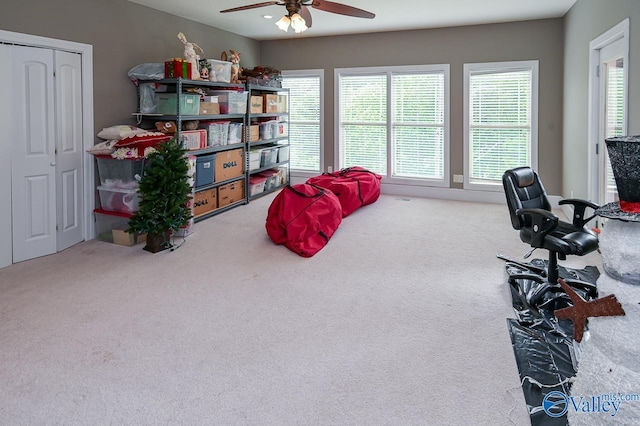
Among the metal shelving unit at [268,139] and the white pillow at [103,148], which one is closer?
the white pillow at [103,148]

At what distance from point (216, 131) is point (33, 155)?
7.34 ft

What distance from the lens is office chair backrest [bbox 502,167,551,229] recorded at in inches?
135

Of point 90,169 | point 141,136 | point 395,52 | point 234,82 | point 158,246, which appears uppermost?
point 395,52

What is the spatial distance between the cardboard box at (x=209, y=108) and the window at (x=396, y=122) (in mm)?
2414

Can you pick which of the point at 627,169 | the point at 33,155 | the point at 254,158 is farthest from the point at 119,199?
the point at 627,169

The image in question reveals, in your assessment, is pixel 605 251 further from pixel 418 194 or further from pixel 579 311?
pixel 418 194

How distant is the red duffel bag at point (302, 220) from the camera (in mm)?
4609

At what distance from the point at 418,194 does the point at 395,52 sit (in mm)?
2250

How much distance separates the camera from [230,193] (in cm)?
653

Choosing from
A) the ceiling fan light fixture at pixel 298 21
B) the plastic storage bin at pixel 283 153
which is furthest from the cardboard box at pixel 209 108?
the ceiling fan light fixture at pixel 298 21

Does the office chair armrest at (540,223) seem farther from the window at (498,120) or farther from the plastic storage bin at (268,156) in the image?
the plastic storage bin at (268,156)

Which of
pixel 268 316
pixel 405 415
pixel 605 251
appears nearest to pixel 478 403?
pixel 405 415

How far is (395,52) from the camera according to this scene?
7266 mm

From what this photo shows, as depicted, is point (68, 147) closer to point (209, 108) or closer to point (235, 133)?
point (209, 108)
